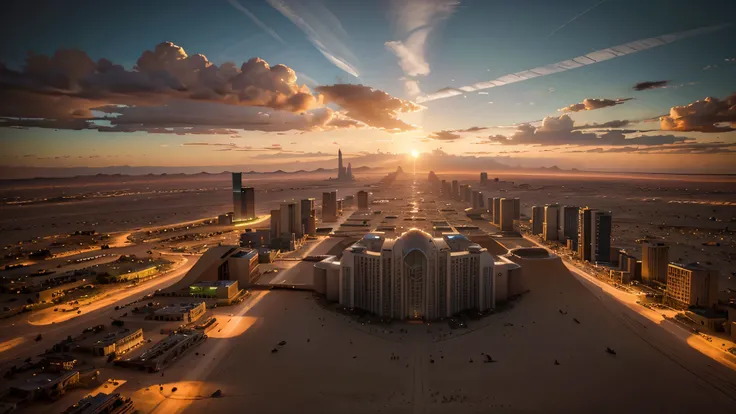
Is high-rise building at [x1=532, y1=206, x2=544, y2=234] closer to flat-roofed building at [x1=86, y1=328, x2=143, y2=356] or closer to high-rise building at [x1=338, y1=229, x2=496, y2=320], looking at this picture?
high-rise building at [x1=338, y1=229, x2=496, y2=320]

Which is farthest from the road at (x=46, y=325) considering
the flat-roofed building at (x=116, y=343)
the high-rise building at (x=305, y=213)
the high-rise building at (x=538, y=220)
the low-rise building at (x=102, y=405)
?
the high-rise building at (x=538, y=220)

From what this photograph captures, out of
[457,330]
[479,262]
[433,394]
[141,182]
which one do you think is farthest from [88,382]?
[141,182]

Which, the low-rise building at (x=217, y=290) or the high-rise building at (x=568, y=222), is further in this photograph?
the high-rise building at (x=568, y=222)

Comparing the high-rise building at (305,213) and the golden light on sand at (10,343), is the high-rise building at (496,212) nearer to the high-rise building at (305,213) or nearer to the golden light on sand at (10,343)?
the high-rise building at (305,213)

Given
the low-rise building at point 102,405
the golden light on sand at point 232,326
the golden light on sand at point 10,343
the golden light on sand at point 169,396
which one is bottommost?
the golden light on sand at point 169,396

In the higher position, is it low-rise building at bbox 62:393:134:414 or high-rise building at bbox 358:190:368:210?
high-rise building at bbox 358:190:368:210

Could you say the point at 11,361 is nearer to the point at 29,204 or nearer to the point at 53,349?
the point at 53,349

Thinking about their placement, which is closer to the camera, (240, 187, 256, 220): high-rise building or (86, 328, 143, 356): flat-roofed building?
(86, 328, 143, 356): flat-roofed building

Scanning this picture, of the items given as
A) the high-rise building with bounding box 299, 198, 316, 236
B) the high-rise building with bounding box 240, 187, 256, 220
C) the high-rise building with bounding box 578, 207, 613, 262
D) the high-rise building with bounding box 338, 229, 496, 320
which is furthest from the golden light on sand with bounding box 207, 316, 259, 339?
the high-rise building with bounding box 240, 187, 256, 220
